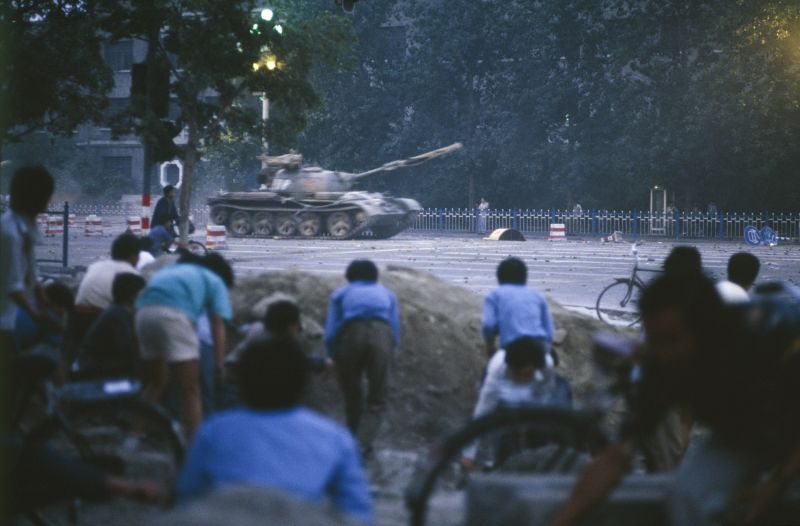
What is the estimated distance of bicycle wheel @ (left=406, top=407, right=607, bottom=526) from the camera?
4.80 metres

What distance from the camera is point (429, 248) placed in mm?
33406

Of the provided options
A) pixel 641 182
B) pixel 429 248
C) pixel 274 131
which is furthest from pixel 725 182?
pixel 274 131

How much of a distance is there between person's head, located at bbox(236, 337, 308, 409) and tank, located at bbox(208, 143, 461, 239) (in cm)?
3584

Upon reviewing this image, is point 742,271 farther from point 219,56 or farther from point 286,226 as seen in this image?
point 286,226

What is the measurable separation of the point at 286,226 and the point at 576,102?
49.6 feet

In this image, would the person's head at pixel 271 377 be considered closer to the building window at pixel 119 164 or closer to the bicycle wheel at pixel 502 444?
the bicycle wheel at pixel 502 444

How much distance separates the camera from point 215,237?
107ft

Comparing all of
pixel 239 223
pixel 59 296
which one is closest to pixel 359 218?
pixel 239 223

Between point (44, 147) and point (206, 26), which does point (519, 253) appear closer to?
point (206, 26)

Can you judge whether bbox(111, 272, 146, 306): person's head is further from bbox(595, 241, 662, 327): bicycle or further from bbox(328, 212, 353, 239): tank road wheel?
bbox(328, 212, 353, 239): tank road wheel

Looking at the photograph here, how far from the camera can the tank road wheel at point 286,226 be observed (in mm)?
41469

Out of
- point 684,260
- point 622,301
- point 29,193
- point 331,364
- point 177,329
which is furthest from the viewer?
point 622,301

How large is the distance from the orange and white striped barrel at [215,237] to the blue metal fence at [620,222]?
1793 centimetres

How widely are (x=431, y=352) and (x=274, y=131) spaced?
13.5 meters
